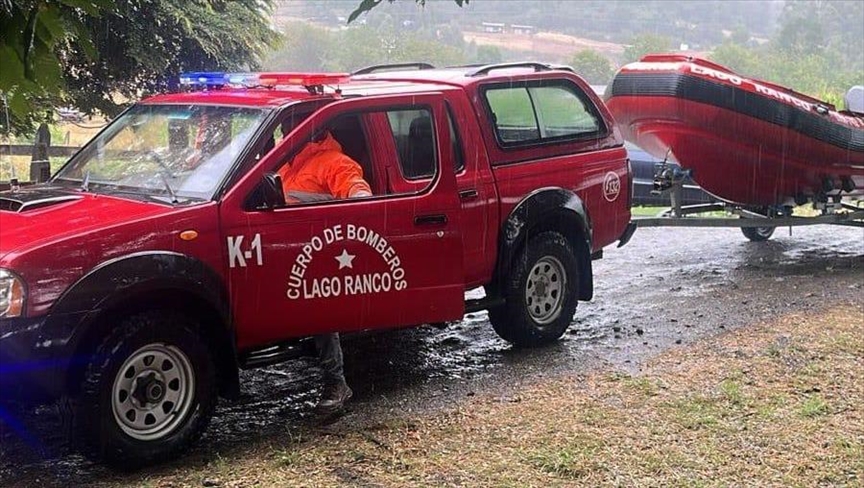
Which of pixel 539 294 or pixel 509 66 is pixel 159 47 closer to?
pixel 509 66

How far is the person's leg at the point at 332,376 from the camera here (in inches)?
216

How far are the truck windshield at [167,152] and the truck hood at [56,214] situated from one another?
0.19 m

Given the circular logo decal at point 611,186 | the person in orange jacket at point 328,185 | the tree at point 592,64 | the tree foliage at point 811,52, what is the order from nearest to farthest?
the person in orange jacket at point 328,185 → the circular logo decal at point 611,186 → the tree at point 592,64 → the tree foliage at point 811,52

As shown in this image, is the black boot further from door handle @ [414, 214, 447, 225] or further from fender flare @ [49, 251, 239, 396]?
door handle @ [414, 214, 447, 225]

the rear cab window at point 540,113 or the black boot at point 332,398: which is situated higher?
the rear cab window at point 540,113

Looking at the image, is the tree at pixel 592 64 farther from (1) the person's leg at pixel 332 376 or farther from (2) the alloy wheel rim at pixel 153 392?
(2) the alloy wheel rim at pixel 153 392

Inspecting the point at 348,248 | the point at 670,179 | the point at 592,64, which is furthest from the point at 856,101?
the point at 348,248

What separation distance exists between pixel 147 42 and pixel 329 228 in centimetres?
441

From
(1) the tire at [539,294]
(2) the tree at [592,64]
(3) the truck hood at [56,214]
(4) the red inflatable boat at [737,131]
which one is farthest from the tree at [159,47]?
(2) the tree at [592,64]

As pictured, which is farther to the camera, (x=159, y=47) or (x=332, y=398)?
(x=159, y=47)

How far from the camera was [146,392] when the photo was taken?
462 cm

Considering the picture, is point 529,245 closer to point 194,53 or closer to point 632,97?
point 632,97

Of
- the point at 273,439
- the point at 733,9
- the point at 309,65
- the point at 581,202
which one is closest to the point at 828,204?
the point at 581,202

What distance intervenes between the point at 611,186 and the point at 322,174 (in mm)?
2673
